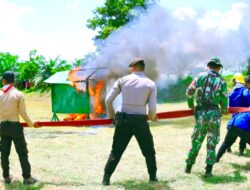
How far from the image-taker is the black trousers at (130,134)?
5.73 m

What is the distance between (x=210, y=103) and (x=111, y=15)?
22.8 meters

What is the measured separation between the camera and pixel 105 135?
39.6ft

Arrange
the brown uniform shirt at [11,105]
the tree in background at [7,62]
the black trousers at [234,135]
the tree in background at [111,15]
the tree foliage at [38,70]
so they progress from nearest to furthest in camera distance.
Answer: the brown uniform shirt at [11,105] < the black trousers at [234,135] < the tree in background at [111,15] < the tree foliage at [38,70] < the tree in background at [7,62]

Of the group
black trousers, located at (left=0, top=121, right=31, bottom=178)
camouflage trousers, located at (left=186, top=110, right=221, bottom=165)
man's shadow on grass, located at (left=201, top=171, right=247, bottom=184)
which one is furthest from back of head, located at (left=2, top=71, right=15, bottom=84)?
man's shadow on grass, located at (left=201, top=171, right=247, bottom=184)

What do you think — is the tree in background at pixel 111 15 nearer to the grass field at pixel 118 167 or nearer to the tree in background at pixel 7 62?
the grass field at pixel 118 167

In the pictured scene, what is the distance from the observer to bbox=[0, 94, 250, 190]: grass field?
5.98 meters

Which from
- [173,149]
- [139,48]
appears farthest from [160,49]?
[173,149]

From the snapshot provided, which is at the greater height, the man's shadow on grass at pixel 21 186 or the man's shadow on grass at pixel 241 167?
the man's shadow on grass at pixel 21 186

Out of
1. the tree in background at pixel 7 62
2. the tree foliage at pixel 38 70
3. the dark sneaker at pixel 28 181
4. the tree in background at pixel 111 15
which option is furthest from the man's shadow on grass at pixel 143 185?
the tree in background at pixel 7 62

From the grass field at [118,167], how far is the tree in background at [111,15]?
16855 mm

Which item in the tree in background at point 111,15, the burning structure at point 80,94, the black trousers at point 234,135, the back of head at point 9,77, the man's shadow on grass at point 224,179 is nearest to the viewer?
the back of head at point 9,77

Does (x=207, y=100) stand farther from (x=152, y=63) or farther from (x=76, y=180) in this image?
(x=152, y=63)

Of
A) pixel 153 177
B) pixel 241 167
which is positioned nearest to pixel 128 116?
pixel 153 177

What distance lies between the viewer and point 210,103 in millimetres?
6234
